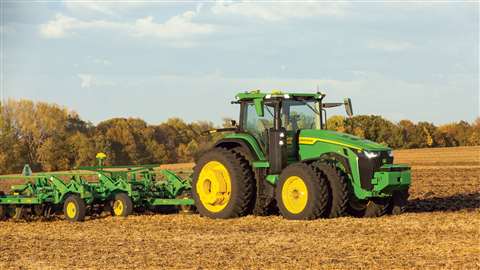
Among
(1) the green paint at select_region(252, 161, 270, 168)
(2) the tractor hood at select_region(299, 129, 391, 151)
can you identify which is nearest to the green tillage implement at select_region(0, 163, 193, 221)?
(1) the green paint at select_region(252, 161, 270, 168)

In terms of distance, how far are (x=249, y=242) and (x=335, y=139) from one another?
3.43 meters

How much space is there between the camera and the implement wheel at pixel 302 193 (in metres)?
12.7

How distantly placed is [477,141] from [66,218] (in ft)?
200

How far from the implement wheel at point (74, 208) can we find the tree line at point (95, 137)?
2326 centimetres

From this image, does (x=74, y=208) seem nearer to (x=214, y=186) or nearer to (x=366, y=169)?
(x=214, y=186)

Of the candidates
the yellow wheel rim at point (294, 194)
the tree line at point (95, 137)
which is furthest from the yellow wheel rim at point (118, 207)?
the tree line at point (95, 137)

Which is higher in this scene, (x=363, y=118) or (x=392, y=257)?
(x=363, y=118)

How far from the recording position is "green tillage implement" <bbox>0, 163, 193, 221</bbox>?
48.2 feet

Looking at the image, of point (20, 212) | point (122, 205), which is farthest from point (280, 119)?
point (20, 212)

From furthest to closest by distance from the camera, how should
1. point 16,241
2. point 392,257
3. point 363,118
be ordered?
point 363,118 < point 16,241 < point 392,257

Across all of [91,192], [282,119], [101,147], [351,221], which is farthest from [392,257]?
[101,147]

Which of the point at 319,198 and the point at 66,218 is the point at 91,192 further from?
the point at 319,198

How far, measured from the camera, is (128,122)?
61469mm

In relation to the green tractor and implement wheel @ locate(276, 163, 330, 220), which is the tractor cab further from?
implement wheel @ locate(276, 163, 330, 220)
